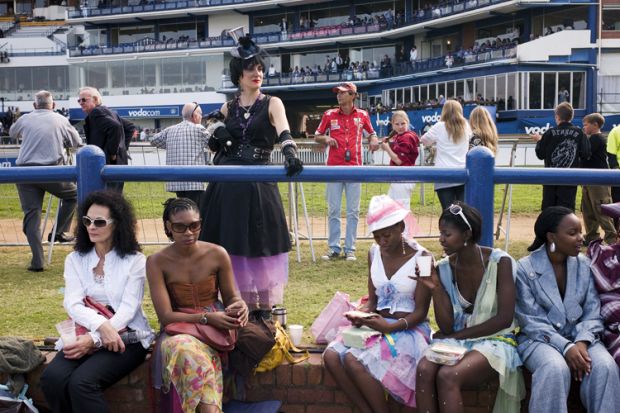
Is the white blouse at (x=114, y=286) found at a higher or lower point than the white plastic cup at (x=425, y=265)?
lower

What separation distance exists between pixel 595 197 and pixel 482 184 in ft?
18.0

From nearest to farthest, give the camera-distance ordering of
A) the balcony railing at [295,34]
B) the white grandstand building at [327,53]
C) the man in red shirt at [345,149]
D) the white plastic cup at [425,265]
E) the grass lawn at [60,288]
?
the white plastic cup at [425,265] → the grass lawn at [60,288] → the man in red shirt at [345,149] → the white grandstand building at [327,53] → the balcony railing at [295,34]

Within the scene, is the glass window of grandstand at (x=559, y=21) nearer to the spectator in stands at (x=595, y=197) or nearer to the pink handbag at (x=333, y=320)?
the spectator in stands at (x=595, y=197)

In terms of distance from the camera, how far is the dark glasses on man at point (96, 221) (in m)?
4.15

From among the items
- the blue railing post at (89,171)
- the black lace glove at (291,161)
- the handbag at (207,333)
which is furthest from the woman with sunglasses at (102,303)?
the black lace glove at (291,161)

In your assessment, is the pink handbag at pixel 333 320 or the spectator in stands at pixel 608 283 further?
the pink handbag at pixel 333 320

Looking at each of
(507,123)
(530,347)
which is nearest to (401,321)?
(530,347)

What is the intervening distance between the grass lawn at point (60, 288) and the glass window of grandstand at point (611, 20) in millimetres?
35061

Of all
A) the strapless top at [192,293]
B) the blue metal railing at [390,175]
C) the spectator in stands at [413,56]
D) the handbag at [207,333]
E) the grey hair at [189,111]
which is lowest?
the handbag at [207,333]

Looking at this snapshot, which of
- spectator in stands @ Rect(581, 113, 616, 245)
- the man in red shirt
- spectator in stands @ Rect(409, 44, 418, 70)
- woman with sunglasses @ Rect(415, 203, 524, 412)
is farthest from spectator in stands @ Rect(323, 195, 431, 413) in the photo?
spectator in stands @ Rect(409, 44, 418, 70)

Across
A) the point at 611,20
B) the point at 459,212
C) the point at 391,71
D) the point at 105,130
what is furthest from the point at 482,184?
the point at 391,71

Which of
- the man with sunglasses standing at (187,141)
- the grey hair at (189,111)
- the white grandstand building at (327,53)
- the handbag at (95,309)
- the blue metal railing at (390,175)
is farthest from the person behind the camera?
the white grandstand building at (327,53)

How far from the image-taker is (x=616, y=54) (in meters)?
40.2

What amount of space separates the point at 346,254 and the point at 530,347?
470 centimetres
